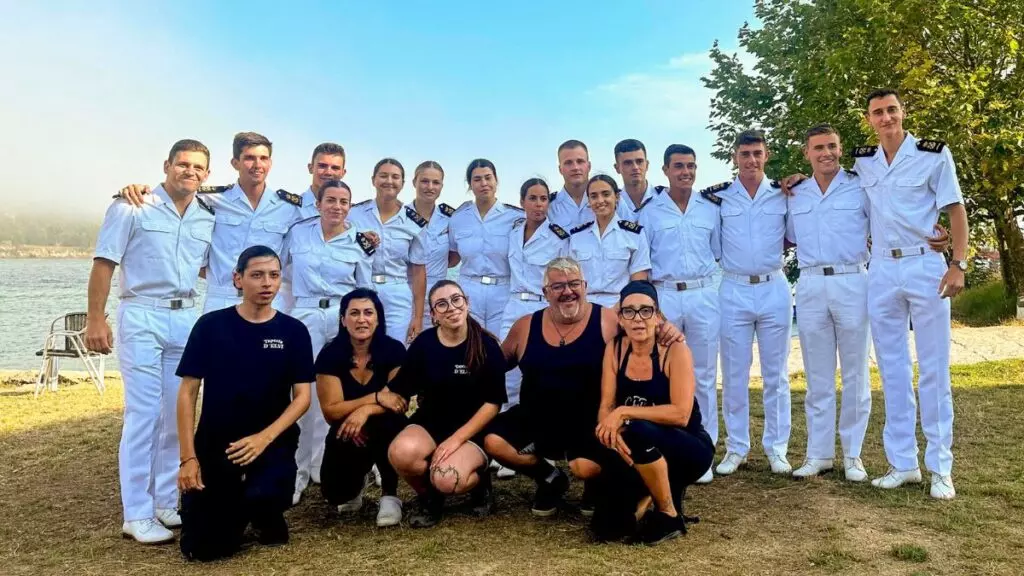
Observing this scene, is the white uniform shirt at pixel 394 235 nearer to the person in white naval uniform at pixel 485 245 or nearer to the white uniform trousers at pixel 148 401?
the person in white naval uniform at pixel 485 245

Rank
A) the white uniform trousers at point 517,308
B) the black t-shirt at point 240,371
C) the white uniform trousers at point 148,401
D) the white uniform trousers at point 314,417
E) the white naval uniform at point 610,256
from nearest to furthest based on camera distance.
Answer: the black t-shirt at point 240,371
the white uniform trousers at point 148,401
the white uniform trousers at point 314,417
the white naval uniform at point 610,256
the white uniform trousers at point 517,308

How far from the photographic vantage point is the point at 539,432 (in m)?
4.25

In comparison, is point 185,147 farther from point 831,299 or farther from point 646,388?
point 831,299

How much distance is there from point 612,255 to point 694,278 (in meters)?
0.59

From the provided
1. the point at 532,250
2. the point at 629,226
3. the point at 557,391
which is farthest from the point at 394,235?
the point at 557,391

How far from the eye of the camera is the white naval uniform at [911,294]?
4.43 metres

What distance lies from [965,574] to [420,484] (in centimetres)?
262

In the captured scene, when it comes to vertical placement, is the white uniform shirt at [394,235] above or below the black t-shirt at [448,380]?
above

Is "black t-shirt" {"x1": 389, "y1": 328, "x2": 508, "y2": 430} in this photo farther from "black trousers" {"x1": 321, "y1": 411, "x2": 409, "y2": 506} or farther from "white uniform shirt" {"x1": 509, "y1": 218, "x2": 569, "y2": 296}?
"white uniform shirt" {"x1": 509, "y1": 218, "x2": 569, "y2": 296}

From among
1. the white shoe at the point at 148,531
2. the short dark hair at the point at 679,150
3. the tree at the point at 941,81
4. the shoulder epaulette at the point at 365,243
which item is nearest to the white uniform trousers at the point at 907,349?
the short dark hair at the point at 679,150

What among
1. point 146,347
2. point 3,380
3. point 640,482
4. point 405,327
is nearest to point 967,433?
point 640,482

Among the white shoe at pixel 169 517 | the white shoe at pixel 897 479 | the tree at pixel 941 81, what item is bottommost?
the white shoe at pixel 169 517

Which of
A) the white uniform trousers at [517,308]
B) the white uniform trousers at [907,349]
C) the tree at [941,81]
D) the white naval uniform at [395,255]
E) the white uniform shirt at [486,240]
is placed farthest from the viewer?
the tree at [941,81]

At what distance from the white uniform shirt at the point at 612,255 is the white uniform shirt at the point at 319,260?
4.91 feet
